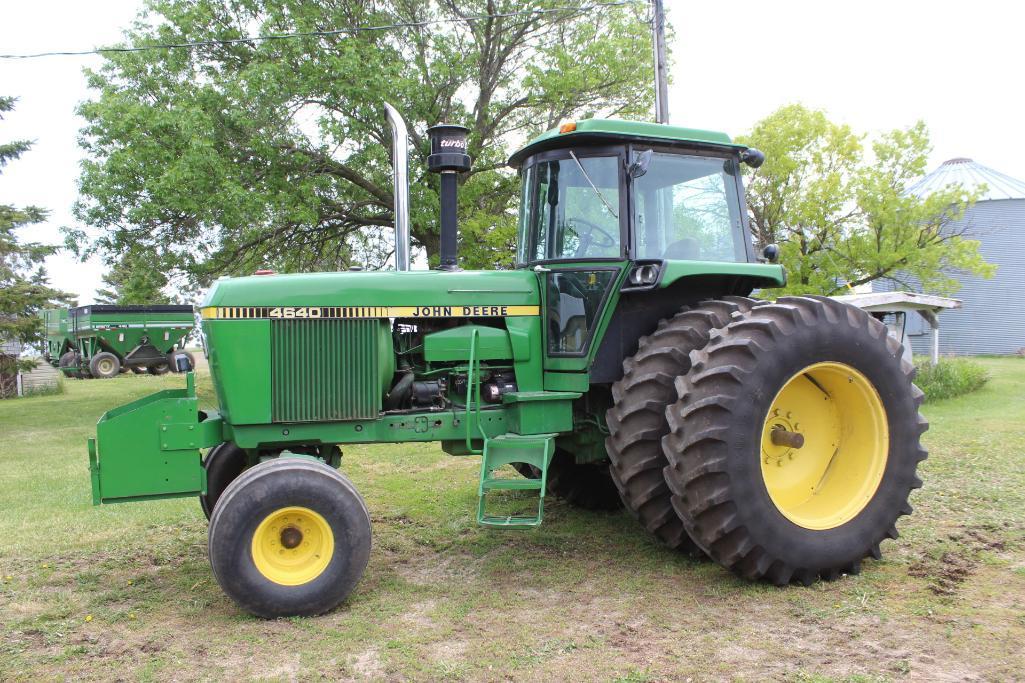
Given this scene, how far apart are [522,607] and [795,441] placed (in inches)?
73.6

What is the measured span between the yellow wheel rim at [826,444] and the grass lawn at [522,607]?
1.54 ft

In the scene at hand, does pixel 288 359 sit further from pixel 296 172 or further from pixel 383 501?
pixel 296 172

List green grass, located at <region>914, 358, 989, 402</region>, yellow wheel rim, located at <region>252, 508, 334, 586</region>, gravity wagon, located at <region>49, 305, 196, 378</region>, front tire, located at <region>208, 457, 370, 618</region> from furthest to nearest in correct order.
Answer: gravity wagon, located at <region>49, 305, 196, 378</region>
green grass, located at <region>914, 358, 989, 402</region>
yellow wheel rim, located at <region>252, 508, 334, 586</region>
front tire, located at <region>208, 457, 370, 618</region>

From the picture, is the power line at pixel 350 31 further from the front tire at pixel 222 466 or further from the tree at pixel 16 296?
the front tire at pixel 222 466

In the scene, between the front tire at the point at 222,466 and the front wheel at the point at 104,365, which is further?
the front wheel at the point at 104,365

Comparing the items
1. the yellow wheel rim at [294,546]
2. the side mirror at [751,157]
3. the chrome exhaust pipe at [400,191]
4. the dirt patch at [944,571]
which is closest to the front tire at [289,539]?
the yellow wheel rim at [294,546]

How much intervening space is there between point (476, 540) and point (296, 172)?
10.9m

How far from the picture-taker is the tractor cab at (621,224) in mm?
5121

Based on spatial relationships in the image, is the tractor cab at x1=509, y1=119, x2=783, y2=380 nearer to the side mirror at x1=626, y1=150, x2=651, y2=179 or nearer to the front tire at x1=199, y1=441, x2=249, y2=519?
the side mirror at x1=626, y1=150, x2=651, y2=179

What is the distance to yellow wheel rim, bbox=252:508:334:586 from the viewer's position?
4348mm

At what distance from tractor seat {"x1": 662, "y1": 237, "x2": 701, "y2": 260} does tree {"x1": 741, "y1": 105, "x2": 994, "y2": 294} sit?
441 inches

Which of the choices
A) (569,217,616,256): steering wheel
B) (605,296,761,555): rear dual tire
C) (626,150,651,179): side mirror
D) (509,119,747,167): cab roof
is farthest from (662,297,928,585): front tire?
(509,119,747,167): cab roof

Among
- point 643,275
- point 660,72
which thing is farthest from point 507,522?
point 660,72

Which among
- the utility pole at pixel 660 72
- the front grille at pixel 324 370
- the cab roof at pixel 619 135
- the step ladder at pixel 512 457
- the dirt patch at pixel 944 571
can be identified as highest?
the utility pole at pixel 660 72
